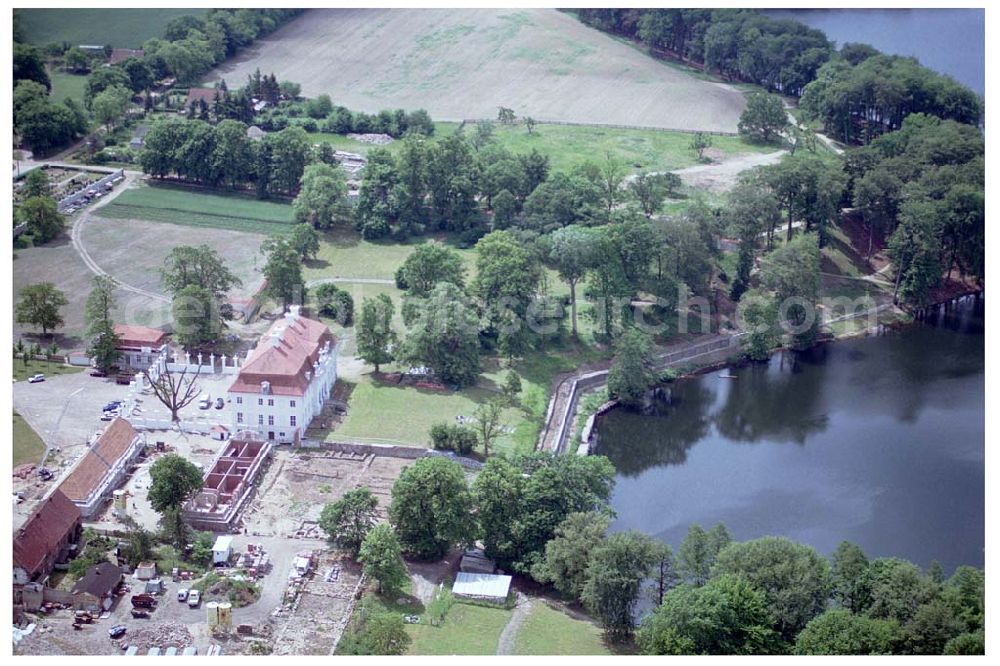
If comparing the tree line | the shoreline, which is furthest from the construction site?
the tree line

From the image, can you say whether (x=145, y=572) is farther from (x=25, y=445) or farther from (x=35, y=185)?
(x=35, y=185)

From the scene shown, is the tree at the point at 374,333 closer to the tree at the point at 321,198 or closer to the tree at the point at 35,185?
the tree at the point at 321,198

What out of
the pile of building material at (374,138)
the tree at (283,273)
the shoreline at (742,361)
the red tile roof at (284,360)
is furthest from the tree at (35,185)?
the shoreline at (742,361)

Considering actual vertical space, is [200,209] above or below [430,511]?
above

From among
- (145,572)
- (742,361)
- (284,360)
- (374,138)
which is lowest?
(145,572)

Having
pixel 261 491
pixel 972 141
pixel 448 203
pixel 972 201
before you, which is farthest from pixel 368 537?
pixel 972 141

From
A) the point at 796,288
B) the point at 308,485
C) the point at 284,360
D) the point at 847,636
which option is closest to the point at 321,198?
the point at 284,360
